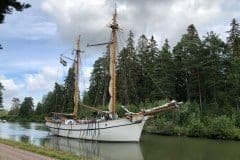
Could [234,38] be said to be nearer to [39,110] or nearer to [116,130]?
[116,130]

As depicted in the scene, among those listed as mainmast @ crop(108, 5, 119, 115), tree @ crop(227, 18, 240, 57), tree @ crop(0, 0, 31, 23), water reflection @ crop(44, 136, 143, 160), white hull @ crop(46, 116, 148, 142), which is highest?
tree @ crop(227, 18, 240, 57)

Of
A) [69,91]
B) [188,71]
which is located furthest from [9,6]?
[69,91]

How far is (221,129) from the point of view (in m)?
66.2

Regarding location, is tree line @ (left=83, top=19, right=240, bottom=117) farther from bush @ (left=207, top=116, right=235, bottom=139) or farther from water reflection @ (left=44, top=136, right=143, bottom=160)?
water reflection @ (left=44, top=136, right=143, bottom=160)

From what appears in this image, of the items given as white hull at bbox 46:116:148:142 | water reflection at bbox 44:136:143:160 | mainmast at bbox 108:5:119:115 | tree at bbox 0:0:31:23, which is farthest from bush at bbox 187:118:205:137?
tree at bbox 0:0:31:23

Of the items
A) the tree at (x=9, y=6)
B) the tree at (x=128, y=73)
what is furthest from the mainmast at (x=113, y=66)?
the tree at (x=9, y=6)

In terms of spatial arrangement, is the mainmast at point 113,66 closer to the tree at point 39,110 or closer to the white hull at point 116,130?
the white hull at point 116,130

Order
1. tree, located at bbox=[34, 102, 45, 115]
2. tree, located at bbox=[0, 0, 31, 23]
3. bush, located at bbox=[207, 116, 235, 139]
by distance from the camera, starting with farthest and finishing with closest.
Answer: tree, located at bbox=[34, 102, 45, 115]
bush, located at bbox=[207, 116, 235, 139]
tree, located at bbox=[0, 0, 31, 23]

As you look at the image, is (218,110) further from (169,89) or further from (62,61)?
(62,61)

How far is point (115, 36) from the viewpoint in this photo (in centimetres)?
6438

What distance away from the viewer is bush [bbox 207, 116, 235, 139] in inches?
2581

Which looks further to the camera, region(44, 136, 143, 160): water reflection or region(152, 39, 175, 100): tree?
region(152, 39, 175, 100): tree

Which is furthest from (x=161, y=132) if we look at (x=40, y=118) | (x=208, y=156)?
(x=40, y=118)

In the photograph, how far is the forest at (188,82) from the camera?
73.8 m
